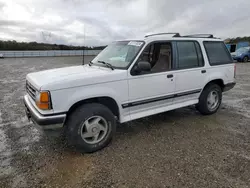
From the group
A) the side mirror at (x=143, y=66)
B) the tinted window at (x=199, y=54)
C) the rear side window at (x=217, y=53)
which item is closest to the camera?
the side mirror at (x=143, y=66)

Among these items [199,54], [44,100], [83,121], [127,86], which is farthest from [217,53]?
[44,100]

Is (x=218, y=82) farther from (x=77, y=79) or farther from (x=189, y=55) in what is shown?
(x=77, y=79)

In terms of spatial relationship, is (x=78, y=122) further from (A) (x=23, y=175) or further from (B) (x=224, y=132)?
(B) (x=224, y=132)

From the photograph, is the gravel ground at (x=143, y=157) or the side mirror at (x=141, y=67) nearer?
the gravel ground at (x=143, y=157)

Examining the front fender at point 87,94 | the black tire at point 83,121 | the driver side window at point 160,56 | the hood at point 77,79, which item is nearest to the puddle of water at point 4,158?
the black tire at point 83,121

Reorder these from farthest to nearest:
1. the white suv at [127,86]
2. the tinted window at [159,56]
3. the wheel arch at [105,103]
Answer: the tinted window at [159,56] < the wheel arch at [105,103] < the white suv at [127,86]

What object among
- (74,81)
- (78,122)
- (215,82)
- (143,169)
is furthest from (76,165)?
(215,82)

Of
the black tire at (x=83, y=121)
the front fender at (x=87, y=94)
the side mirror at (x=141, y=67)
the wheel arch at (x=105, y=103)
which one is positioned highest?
the side mirror at (x=141, y=67)

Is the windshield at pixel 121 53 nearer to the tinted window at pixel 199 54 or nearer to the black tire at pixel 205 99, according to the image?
the tinted window at pixel 199 54

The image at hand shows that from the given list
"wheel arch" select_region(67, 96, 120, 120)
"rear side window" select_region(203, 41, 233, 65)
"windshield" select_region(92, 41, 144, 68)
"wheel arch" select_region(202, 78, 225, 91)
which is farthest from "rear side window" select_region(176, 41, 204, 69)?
"wheel arch" select_region(67, 96, 120, 120)

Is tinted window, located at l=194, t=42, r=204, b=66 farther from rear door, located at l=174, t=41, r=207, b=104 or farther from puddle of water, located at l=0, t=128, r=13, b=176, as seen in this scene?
puddle of water, located at l=0, t=128, r=13, b=176

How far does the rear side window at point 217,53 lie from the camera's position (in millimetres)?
4387

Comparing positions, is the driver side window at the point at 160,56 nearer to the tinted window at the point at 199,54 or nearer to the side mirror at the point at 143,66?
the side mirror at the point at 143,66

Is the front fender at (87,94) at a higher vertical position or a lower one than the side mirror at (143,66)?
lower
